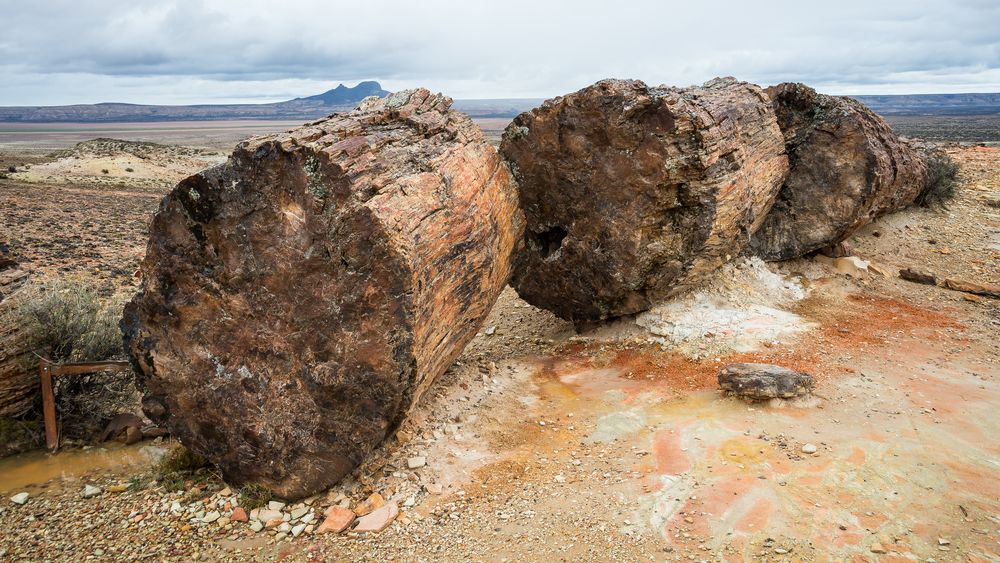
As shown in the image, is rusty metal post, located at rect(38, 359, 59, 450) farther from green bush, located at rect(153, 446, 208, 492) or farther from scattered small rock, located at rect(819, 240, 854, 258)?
scattered small rock, located at rect(819, 240, 854, 258)

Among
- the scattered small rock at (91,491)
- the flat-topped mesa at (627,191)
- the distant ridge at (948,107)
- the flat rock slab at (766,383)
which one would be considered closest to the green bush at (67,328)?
the scattered small rock at (91,491)

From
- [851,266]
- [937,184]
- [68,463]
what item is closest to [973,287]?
[851,266]

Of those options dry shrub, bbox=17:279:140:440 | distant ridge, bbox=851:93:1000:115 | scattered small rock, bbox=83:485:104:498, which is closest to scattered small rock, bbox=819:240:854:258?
dry shrub, bbox=17:279:140:440

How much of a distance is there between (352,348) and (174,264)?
6.35 ft

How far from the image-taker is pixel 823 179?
11.9 meters

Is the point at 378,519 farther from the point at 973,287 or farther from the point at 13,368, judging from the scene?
the point at 973,287

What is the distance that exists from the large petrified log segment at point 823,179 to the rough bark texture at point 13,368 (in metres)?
10.7

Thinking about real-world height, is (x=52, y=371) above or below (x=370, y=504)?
above

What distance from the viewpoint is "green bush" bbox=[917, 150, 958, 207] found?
14852mm

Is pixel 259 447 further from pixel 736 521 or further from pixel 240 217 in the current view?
pixel 736 521

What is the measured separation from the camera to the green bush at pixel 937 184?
14852mm

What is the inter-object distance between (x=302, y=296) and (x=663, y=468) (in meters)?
3.65

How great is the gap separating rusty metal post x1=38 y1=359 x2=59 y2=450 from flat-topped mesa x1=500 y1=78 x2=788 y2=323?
19.9 feet

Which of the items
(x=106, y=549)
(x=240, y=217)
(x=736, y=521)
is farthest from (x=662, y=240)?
(x=106, y=549)
